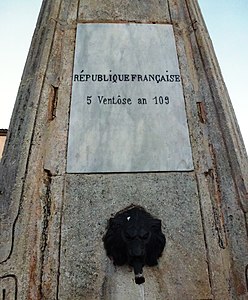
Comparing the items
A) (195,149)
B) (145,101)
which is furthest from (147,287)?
(145,101)

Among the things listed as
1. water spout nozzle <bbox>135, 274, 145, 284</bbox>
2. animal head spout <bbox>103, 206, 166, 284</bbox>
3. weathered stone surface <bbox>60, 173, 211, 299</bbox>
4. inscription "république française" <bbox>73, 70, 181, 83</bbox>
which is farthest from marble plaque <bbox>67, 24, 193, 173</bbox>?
water spout nozzle <bbox>135, 274, 145, 284</bbox>

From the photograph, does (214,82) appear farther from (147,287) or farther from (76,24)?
(147,287)

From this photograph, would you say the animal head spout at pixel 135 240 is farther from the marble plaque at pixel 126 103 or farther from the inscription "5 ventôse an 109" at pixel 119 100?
→ the inscription "5 ventôse an 109" at pixel 119 100

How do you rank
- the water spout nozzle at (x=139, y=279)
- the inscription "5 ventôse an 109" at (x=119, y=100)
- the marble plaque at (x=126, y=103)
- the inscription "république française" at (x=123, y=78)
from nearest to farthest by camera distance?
the water spout nozzle at (x=139, y=279), the marble plaque at (x=126, y=103), the inscription "5 ventôse an 109" at (x=119, y=100), the inscription "république française" at (x=123, y=78)

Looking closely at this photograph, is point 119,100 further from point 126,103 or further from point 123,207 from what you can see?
point 123,207

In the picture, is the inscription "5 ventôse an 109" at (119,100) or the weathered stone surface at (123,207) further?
the inscription "5 ventôse an 109" at (119,100)

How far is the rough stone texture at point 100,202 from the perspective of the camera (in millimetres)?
2203

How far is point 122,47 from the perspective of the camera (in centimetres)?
314

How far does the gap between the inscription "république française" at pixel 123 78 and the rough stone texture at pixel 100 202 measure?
0.13m

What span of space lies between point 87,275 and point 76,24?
2.23m

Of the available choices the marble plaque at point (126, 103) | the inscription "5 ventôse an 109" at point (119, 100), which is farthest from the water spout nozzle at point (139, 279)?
the inscription "5 ventôse an 109" at point (119, 100)

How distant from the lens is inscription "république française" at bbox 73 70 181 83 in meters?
2.93

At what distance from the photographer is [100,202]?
97.4 inches

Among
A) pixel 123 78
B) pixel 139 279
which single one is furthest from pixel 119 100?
pixel 139 279
